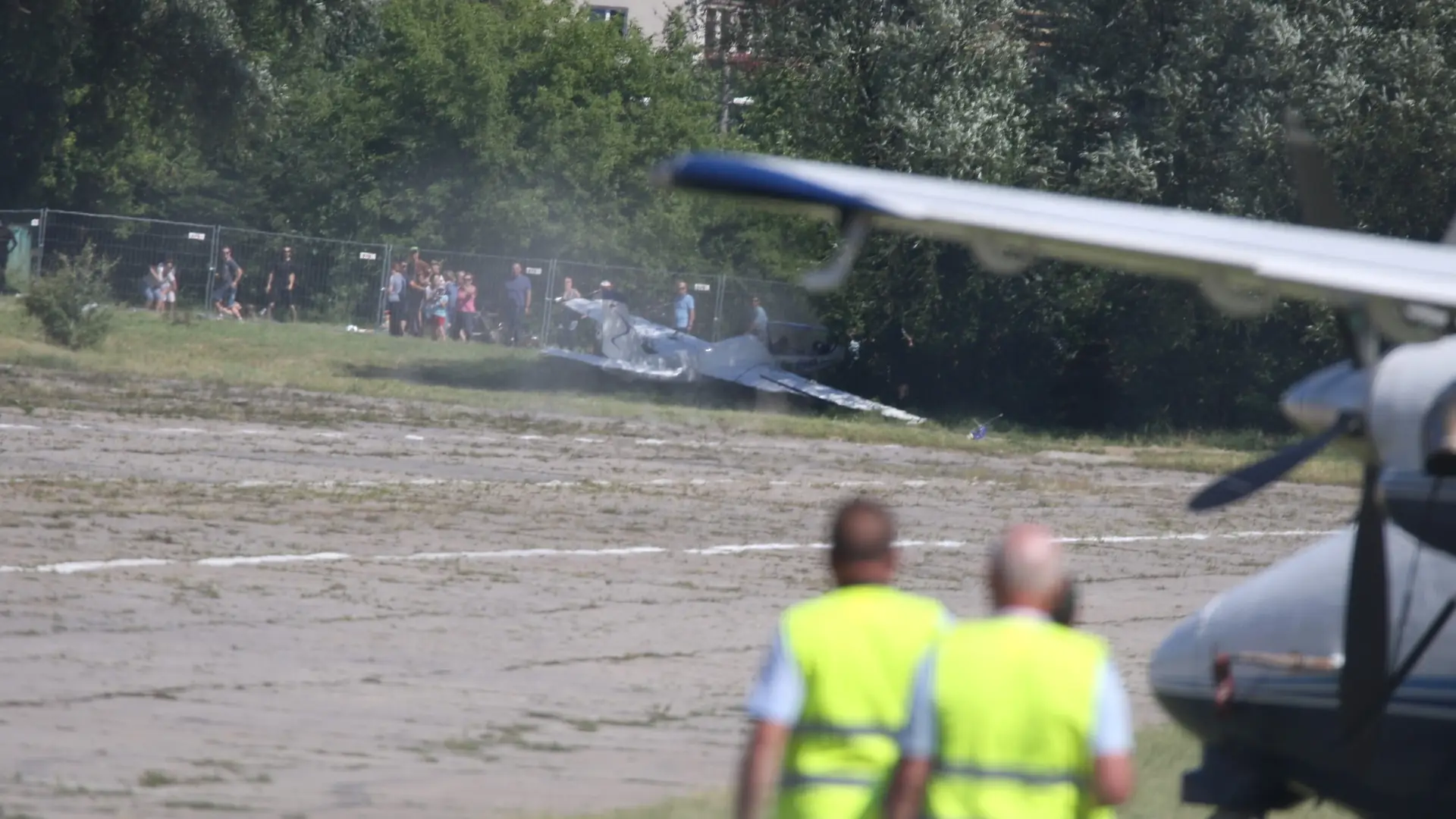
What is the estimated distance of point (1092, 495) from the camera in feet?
80.6

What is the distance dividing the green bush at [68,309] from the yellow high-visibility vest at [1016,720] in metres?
34.6

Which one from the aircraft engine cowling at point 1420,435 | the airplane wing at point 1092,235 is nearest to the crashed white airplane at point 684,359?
the aircraft engine cowling at point 1420,435

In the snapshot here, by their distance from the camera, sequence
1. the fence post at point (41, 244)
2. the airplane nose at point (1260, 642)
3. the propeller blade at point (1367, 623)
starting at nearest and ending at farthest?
the propeller blade at point (1367, 623), the airplane nose at point (1260, 642), the fence post at point (41, 244)

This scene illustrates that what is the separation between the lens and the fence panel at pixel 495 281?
4838 cm

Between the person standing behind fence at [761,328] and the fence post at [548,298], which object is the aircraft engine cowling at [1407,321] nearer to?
the person standing behind fence at [761,328]

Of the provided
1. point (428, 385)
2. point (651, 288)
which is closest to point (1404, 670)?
point (428, 385)

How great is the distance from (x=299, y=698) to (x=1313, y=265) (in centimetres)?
596

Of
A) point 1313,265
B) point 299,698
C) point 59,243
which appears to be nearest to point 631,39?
point 59,243

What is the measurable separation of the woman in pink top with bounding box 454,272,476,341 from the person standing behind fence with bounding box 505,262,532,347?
1033mm

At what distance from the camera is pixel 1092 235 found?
522cm

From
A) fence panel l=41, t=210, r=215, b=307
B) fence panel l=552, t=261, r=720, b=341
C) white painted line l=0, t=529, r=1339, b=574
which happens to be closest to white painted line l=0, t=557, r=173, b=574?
white painted line l=0, t=529, r=1339, b=574

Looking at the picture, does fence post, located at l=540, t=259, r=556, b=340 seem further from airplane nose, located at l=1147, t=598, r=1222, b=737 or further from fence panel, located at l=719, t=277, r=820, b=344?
airplane nose, located at l=1147, t=598, r=1222, b=737

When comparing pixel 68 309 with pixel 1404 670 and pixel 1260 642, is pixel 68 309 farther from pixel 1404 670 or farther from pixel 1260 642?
pixel 1404 670

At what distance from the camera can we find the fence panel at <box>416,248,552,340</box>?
4838cm
